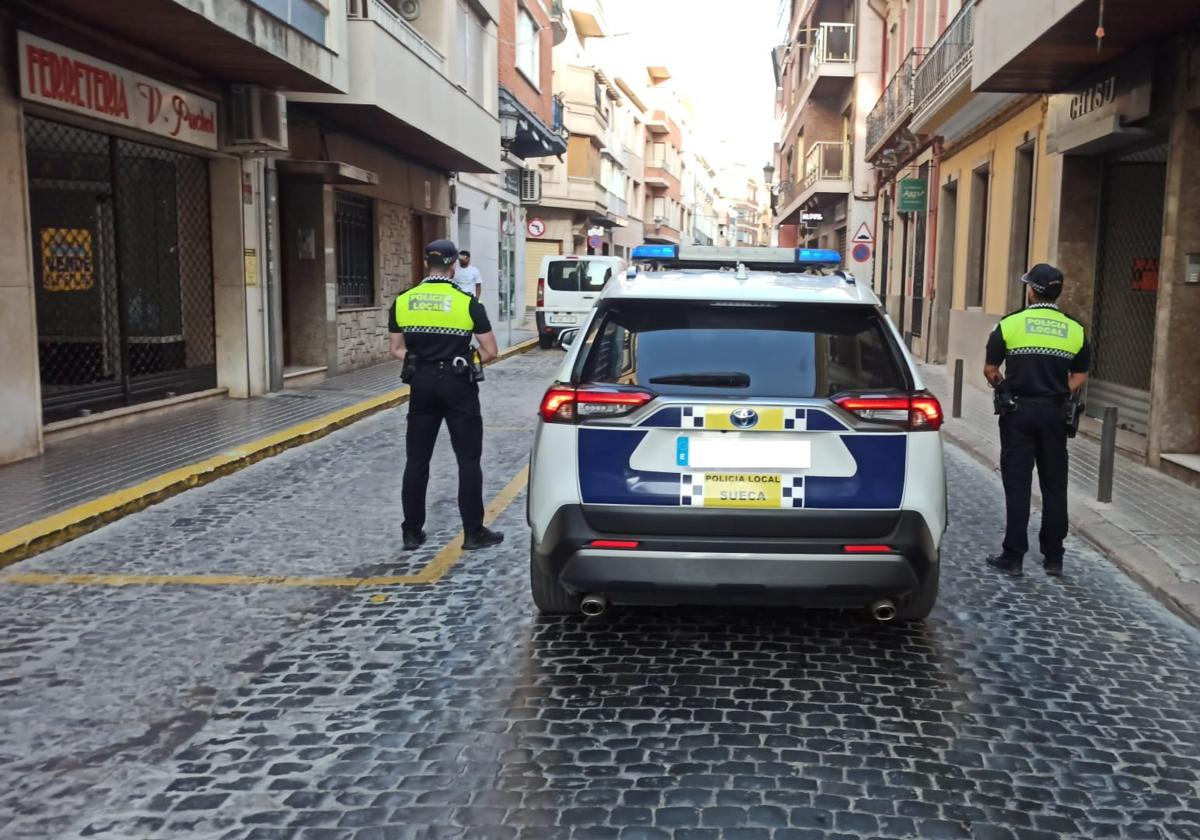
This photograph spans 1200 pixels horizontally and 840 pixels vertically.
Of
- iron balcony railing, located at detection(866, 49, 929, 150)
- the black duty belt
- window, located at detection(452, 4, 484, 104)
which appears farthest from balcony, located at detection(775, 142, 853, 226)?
the black duty belt

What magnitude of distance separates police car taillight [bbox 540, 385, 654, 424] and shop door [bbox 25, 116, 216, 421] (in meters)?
7.47

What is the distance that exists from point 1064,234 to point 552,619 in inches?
365

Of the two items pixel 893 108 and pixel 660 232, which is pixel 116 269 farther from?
pixel 660 232

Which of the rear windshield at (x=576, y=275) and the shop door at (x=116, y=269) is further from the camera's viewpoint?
the rear windshield at (x=576, y=275)

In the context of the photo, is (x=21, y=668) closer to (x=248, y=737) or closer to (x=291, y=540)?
(x=248, y=737)

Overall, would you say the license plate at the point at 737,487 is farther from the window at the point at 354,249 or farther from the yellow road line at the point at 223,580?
the window at the point at 354,249

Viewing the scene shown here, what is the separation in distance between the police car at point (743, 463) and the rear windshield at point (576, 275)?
20478 millimetres

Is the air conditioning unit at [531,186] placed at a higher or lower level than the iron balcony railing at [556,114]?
lower

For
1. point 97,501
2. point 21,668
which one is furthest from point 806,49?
point 21,668

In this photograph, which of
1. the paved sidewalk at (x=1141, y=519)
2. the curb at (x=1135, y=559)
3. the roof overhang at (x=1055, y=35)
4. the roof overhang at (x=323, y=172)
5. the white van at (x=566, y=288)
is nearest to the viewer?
the curb at (x=1135, y=559)

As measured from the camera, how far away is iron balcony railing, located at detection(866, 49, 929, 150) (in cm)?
2188

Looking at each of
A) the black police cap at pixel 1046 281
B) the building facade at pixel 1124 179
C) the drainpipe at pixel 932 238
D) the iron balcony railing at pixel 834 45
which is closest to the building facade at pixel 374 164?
the building facade at pixel 1124 179

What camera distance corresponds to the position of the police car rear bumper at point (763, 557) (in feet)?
13.8

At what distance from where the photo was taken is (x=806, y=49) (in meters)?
39.9
